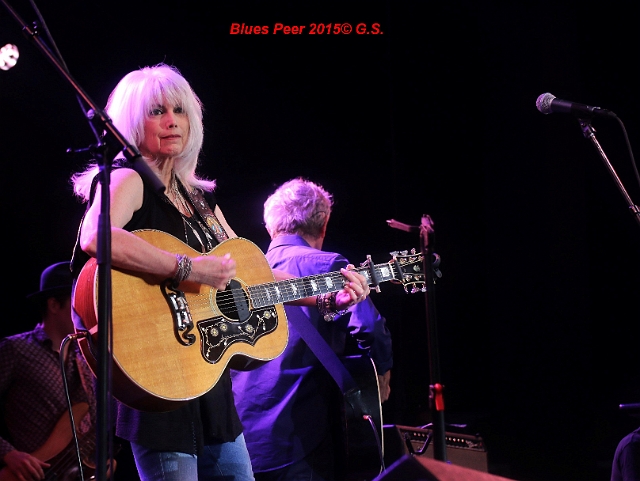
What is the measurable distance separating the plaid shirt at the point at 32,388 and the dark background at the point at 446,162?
63cm

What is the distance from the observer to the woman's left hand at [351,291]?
331 centimetres

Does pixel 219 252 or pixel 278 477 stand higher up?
pixel 219 252

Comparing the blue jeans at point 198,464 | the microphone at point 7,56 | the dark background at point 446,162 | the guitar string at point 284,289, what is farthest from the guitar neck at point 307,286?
the dark background at point 446,162

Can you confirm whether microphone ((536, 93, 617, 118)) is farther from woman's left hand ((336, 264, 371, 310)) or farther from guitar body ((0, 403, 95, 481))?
guitar body ((0, 403, 95, 481))

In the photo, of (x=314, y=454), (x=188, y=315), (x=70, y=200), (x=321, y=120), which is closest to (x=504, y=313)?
(x=321, y=120)

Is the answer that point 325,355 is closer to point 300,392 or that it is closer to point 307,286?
point 300,392

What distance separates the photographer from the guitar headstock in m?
3.61

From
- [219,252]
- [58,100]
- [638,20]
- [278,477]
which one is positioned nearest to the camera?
[219,252]

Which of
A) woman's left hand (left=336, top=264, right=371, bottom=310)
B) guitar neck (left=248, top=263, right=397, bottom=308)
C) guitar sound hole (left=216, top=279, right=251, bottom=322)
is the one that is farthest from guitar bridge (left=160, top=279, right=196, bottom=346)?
woman's left hand (left=336, top=264, right=371, bottom=310)

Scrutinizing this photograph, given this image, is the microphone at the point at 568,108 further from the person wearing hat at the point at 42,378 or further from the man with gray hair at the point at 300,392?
the person wearing hat at the point at 42,378

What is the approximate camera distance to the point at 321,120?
6.29m

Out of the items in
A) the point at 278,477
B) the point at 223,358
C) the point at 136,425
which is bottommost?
the point at 278,477

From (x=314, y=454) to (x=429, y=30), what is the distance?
434 cm

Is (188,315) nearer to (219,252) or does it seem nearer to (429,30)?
(219,252)
